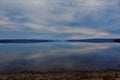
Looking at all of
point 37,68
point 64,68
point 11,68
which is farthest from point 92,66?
point 11,68

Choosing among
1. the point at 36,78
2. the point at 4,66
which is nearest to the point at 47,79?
the point at 36,78

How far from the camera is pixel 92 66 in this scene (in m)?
37.6

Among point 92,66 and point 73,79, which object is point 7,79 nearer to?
point 73,79

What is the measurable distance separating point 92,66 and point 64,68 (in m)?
4.49

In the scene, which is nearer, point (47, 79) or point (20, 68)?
point (47, 79)

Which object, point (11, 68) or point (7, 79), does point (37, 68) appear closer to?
point (11, 68)

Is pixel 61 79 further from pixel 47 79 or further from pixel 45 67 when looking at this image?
pixel 45 67

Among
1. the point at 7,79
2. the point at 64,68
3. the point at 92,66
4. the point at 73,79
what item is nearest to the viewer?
the point at 73,79

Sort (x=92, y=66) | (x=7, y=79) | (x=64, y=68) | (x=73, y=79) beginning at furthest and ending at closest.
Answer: (x=92, y=66) < (x=64, y=68) < (x=7, y=79) < (x=73, y=79)

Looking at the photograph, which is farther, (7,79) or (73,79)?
(7,79)

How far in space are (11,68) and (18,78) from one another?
36.2 feet

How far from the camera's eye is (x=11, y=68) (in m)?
35.2

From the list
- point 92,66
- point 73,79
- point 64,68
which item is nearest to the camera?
point 73,79

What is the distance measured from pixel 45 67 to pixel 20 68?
297 cm
